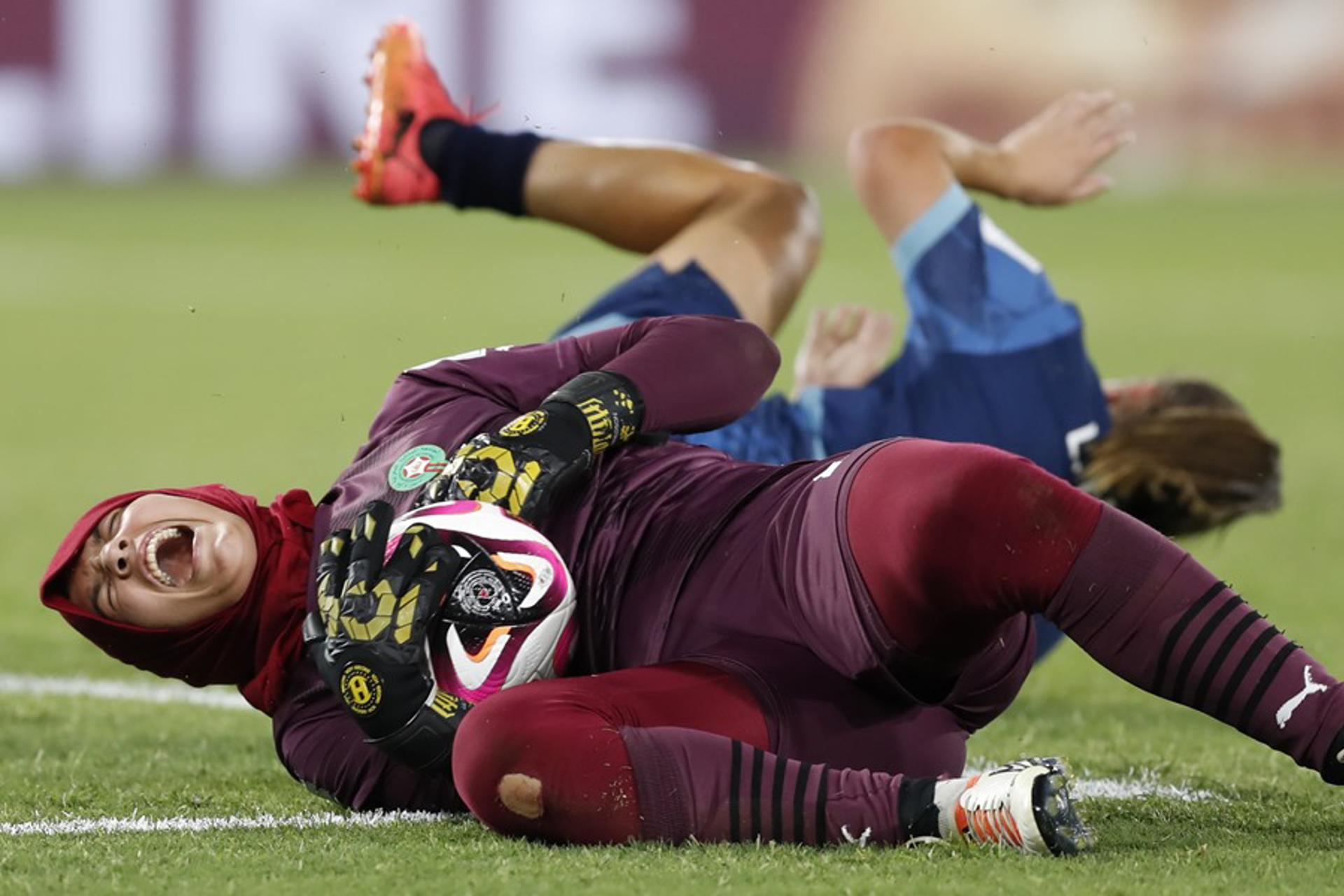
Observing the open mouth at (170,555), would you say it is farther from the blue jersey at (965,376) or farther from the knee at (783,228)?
the knee at (783,228)

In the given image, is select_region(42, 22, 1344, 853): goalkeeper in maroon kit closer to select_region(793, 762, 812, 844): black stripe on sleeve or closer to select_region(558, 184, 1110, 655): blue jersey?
select_region(793, 762, 812, 844): black stripe on sleeve

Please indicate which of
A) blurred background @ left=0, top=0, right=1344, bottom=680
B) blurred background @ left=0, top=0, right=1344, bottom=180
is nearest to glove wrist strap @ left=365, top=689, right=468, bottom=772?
blurred background @ left=0, top=0, right=1344, bottom=680

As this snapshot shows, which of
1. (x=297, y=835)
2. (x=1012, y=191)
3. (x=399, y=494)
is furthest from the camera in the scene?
(x=1012, y=191)

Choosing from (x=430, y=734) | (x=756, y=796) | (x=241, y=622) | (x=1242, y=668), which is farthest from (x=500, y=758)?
(x=1242, y=668)

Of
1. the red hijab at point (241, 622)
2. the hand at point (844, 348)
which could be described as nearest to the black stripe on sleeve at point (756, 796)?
the red hijab at point (241, 622)

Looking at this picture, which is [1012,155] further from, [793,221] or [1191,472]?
[1191,472]

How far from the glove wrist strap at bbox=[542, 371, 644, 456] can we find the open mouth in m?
0.59

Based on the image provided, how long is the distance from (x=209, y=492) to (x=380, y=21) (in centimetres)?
1307

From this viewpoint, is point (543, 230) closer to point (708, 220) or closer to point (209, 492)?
point (708, 220)

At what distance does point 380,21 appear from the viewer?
51.8 ft

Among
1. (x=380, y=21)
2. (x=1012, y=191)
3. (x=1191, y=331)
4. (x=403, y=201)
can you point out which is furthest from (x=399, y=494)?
(x=380, y=21)

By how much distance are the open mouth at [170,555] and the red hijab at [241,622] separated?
74 millimetres

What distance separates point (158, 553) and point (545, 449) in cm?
63

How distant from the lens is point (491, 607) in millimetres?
2832
